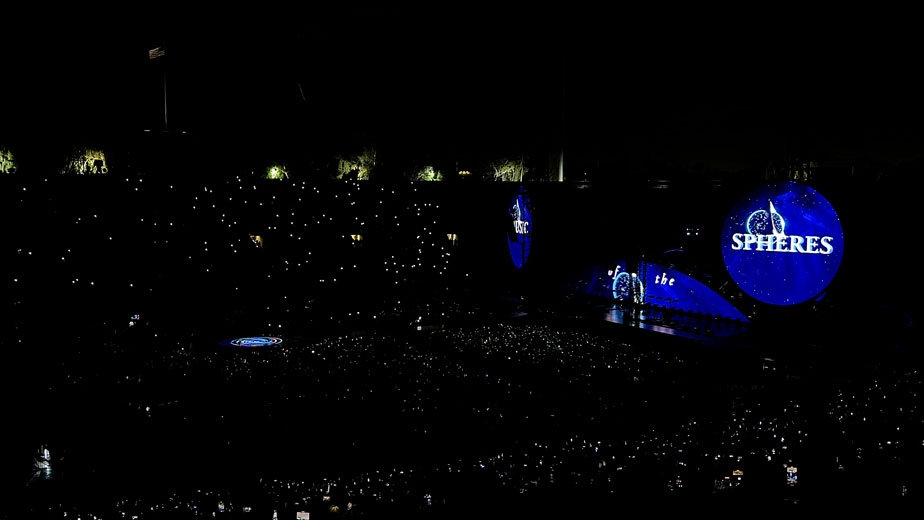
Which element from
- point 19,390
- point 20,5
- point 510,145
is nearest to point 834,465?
point 19,390

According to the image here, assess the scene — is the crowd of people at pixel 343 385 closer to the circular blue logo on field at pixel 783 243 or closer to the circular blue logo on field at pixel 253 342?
the circular blue logo on field at pixel 253 342

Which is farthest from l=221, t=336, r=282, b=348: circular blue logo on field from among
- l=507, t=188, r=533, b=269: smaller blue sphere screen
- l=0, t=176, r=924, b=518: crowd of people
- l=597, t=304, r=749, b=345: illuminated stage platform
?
l=507, t=188, r=533, b=269: smaller blue sphere screen

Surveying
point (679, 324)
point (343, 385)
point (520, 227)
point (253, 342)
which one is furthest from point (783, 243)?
point (253, 342)

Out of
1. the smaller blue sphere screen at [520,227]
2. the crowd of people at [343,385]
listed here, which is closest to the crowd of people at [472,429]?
the crowd of people at [343,385]

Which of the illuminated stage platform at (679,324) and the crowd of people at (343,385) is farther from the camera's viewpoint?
the illuminated stage platform at (679,324)

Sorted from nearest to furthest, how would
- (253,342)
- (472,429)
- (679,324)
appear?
(472,429), (253,342), (679,324)

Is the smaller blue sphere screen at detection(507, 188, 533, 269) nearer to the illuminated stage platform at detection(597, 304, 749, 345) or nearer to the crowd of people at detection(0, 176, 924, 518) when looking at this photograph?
the crowd of people at detection(0, 176, 924, 518)

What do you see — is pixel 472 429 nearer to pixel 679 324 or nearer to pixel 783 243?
pixel 679 324

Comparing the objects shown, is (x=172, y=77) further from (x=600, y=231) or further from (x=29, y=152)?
(x=600, y=231)

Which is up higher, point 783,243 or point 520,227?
point 520,227
